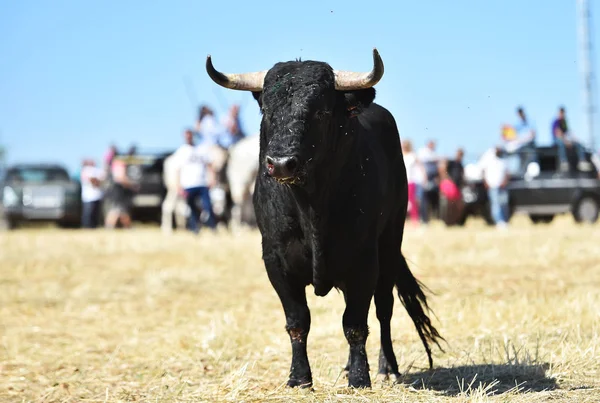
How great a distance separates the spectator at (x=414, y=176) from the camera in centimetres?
2103

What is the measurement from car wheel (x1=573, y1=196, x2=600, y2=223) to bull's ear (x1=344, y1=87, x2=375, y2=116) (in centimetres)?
1981

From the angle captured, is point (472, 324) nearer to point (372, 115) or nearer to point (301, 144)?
point (372, 115)

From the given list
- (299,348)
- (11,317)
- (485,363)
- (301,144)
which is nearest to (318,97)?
(301,144)

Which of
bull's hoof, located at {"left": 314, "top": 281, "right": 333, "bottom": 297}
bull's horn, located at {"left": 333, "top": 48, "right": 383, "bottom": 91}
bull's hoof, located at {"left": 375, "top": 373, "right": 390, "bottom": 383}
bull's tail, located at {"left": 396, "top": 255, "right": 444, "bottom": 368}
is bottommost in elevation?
bull's hoof, located at {"left": 375, "top": 373, "right": 390, "bottom": 383}

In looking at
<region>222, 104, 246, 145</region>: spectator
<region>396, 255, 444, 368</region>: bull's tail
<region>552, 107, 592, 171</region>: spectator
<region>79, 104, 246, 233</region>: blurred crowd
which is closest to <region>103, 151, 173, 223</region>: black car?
<region>79, 104, 246, 233</region>: blurred crowd

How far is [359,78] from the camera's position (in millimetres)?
5609

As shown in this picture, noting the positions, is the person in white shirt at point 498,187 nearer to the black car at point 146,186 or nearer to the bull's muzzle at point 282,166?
the black car at point 146,186

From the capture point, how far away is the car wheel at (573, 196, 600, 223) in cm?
2455

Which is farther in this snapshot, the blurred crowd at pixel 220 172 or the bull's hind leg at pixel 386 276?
the blurred crowd at pixel 220 172

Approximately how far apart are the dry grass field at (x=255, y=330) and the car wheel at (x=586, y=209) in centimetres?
944

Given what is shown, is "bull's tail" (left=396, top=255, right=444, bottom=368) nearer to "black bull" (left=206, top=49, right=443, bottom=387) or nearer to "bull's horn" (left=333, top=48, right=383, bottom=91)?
"black bull" (left=206, top=49, right=443, bottom=387)

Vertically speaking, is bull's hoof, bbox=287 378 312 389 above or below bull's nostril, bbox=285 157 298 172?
below

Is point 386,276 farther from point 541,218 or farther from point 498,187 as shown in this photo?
point 541,218

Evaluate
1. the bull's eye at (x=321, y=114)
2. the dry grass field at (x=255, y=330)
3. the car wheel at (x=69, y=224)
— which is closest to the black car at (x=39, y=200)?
the car wheel at (x=69, y=224)
